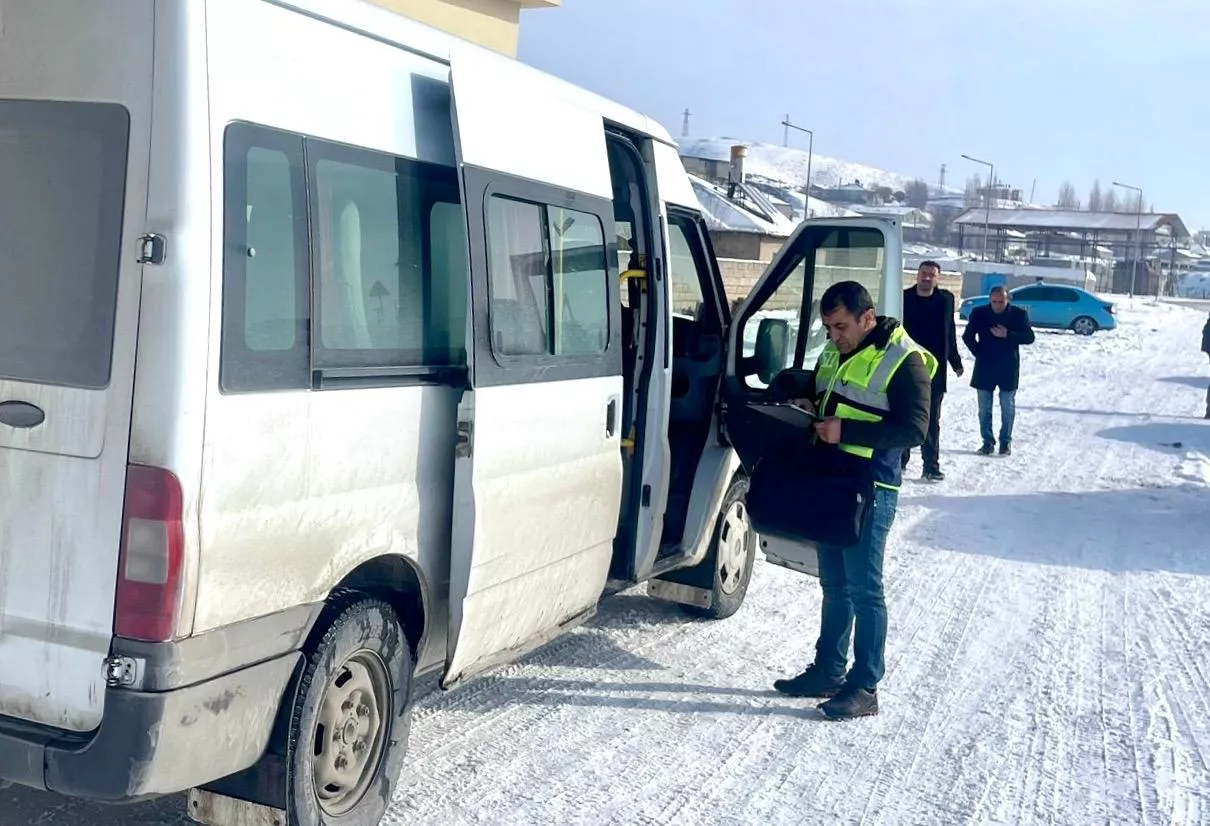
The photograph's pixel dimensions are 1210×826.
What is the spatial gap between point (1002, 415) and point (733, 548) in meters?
6.65

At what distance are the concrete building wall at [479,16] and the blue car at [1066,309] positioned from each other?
23.6 meters

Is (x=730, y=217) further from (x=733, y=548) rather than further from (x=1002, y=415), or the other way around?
(x=733, y=548)

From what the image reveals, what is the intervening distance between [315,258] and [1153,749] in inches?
157

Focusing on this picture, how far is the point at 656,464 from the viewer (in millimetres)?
5797

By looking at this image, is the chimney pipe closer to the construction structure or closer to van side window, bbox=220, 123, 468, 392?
the construction structure

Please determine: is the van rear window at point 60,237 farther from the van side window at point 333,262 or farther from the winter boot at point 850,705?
the winter boot at point 850,705

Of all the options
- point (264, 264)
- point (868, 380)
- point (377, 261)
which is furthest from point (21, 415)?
point (868, 380)

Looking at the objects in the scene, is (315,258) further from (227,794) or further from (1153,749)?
(1153,749)

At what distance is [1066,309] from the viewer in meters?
35.3

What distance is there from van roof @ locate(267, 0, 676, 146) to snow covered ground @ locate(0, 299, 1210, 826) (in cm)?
255

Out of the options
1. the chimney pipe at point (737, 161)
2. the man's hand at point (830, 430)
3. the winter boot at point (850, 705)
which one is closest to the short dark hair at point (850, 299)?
the man's hand at point (830, 430)

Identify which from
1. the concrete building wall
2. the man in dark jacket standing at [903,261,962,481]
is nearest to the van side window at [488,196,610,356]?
the man in dark jacket standing at [903,261,962,481]

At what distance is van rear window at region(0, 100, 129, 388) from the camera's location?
10.2 ft

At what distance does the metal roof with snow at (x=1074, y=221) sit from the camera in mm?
70438
